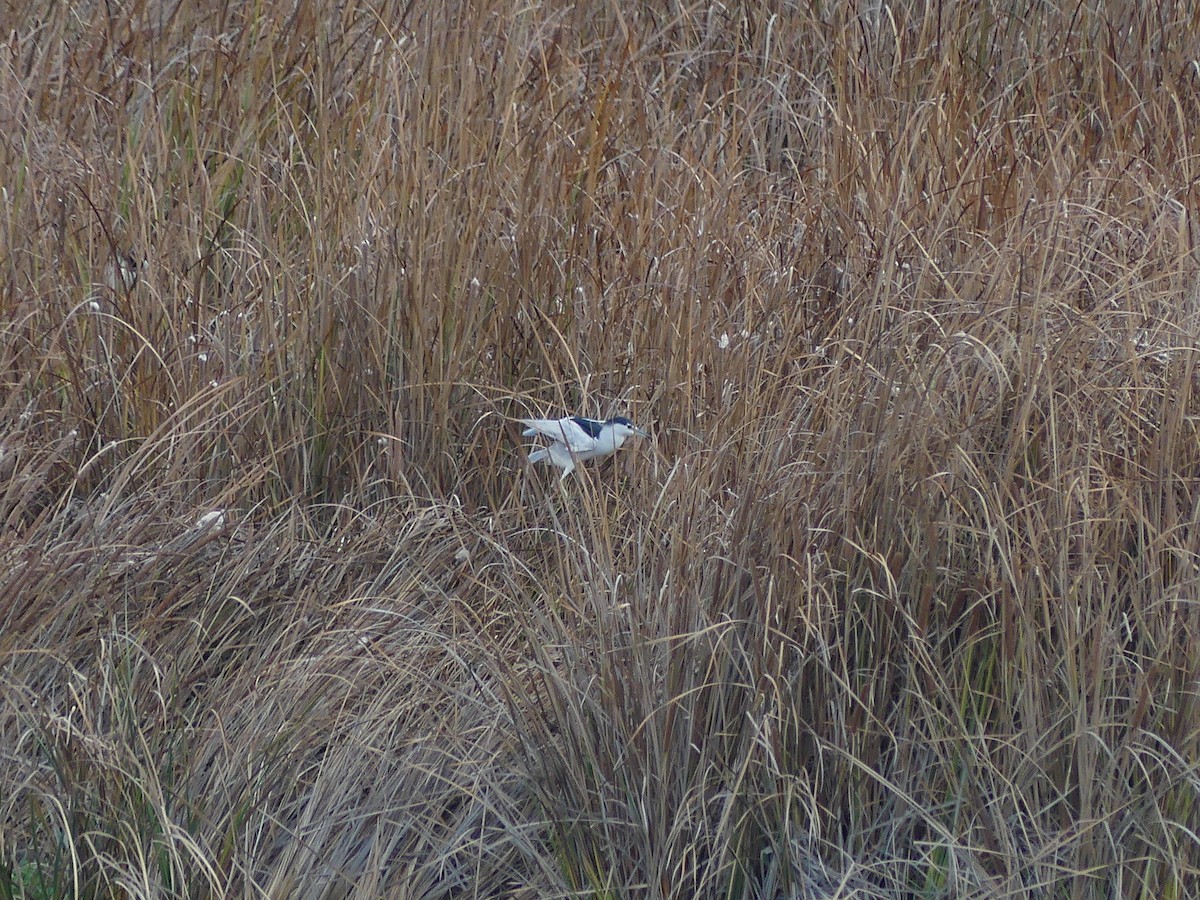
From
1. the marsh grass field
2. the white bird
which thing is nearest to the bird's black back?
the white bird

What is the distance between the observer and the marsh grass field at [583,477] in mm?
1910

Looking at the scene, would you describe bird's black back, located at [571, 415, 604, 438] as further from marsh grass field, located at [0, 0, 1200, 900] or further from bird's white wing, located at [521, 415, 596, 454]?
marsh grass field, located at [0, 0, 1200, 900]

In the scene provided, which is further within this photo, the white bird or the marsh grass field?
the white bird

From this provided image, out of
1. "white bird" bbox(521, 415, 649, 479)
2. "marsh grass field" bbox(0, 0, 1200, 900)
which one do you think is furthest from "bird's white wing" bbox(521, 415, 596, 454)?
"marsh grass field" bbox(0, 0, 1200, 900)

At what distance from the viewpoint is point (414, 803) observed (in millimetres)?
1961

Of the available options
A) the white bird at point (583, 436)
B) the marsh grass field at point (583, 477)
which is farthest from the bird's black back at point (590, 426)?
the marsh grass field at point (583, 477)

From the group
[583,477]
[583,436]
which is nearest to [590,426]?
[583,436]

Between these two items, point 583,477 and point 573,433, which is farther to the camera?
point 573,433

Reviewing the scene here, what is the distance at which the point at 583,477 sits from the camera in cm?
219

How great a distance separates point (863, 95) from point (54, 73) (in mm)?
2035

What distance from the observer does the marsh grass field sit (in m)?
1.91

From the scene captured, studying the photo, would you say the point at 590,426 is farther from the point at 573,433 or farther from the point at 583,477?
the point at 583,477

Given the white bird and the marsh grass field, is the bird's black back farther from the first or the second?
the marsh grass field

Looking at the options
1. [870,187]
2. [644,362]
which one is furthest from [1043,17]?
[644,362]
